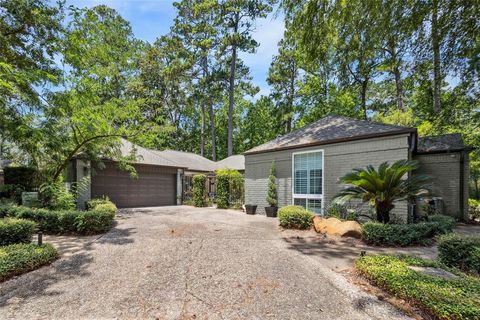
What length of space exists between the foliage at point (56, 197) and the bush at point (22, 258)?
397 centimetres

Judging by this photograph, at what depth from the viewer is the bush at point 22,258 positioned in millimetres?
4430

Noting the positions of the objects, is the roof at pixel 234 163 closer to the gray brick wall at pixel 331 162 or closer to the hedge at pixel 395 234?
the gray brick wall at pixel 331 162

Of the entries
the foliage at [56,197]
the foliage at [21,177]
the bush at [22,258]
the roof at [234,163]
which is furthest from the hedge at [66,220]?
the roof at [234,163]

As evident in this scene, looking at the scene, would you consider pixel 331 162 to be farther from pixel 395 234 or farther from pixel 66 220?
pixel 66 220

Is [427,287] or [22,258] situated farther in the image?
[22,258]

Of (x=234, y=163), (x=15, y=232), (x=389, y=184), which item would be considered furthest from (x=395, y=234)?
(x=234, y=163)

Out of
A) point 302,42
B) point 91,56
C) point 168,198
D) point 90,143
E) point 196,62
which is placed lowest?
point 168,198

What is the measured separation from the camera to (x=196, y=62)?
25.7 m

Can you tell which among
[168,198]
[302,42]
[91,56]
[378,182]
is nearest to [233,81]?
[168,198]

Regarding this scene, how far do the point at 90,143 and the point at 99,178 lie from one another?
3112 mm

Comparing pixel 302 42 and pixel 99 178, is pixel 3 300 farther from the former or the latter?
pixel 99 178

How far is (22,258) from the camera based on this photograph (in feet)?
15.7

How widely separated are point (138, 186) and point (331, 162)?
1134cm

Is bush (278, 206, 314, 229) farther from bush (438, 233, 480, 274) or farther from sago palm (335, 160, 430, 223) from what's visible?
bush (438, 233, 480, 274)
